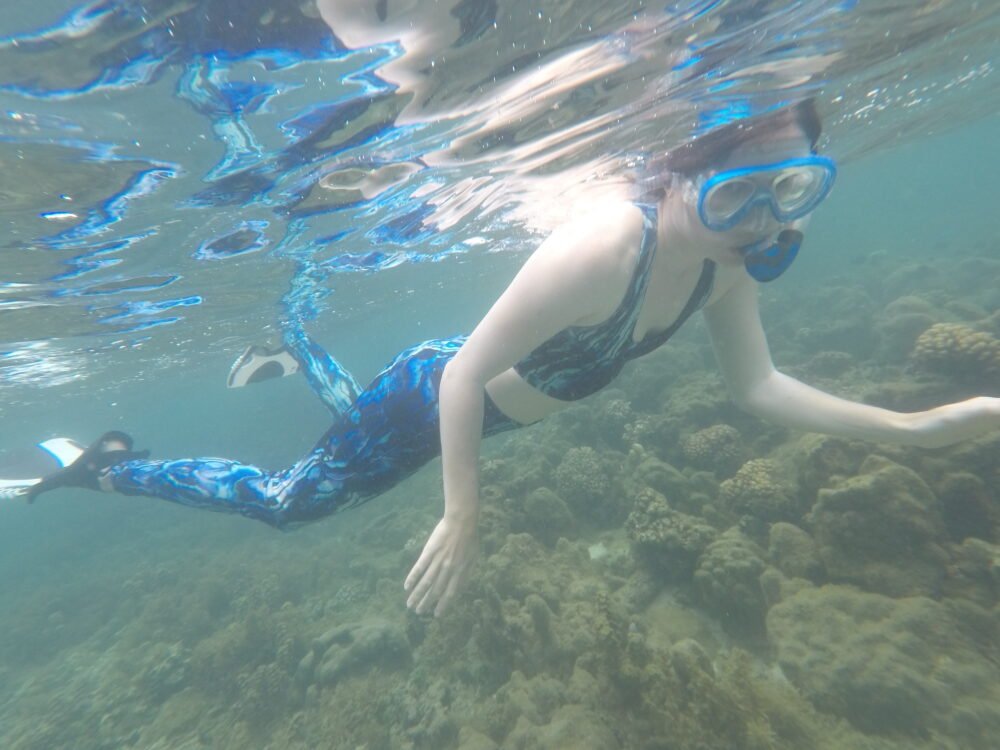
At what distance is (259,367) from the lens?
10.3 metres

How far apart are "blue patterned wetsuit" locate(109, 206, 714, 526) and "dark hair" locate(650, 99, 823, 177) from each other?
0.37 m

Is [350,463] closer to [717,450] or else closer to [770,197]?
[770,197]

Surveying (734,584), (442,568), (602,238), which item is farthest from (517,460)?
(602,238)

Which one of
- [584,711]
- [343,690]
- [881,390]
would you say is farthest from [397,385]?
[881,390]

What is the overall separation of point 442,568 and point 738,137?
8.98 feet

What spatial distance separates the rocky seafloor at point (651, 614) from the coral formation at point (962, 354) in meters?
0.02

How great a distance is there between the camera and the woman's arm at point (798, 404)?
9.48ft

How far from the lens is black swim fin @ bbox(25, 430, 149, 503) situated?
20.9 feet

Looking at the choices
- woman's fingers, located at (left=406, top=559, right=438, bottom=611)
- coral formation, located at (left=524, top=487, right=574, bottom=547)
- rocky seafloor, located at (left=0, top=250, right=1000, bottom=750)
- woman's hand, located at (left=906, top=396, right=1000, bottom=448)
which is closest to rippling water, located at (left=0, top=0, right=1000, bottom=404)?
woman's fingers, located at (left=406, top=559, right=438, bottom=611)

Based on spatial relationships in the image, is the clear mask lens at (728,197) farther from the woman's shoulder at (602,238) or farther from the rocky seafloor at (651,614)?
the rocky seafloor at (651,614)

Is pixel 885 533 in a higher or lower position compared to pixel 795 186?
Answer: lower

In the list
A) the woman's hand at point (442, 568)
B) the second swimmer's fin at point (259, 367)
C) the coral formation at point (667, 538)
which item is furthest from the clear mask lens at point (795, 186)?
the second swimmer's fin at point (259, 367)

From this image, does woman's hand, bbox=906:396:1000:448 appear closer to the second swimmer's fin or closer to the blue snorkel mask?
the blue snorkel mask

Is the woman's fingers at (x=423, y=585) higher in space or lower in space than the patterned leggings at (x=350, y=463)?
lower
